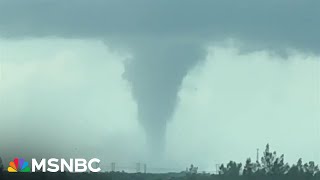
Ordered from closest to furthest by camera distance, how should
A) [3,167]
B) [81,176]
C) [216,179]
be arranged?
[3,167] → [81,176] → [216,179]

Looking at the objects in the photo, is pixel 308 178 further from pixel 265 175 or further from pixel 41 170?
pixel 41 170

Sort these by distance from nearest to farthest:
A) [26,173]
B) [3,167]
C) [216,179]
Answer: [3,167] < [26,173] < [216,179]

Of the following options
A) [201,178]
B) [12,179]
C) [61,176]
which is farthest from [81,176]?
[201,178]

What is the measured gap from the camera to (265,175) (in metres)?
199

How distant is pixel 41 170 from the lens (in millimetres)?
160375

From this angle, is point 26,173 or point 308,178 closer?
point 26,173

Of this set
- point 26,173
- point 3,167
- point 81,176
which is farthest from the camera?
point 81,176

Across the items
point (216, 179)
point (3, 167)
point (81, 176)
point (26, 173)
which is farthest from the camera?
point (216, 179)

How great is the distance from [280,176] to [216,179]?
13953mm

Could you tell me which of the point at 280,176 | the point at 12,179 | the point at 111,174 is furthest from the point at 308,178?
the point at 12,179

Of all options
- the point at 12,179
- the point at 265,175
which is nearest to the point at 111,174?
the point at 265,175

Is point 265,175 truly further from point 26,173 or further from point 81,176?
point 26,173

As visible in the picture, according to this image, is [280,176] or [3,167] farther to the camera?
[280,176]

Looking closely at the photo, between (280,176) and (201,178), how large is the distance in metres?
14.5
